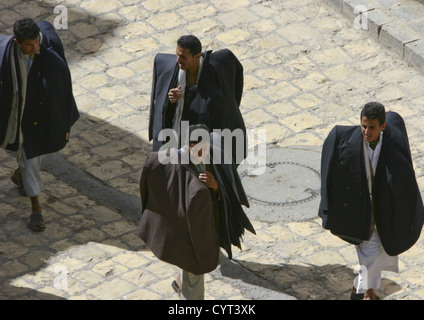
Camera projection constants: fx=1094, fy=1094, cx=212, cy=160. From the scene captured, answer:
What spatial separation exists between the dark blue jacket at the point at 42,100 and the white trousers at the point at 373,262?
2900 mm

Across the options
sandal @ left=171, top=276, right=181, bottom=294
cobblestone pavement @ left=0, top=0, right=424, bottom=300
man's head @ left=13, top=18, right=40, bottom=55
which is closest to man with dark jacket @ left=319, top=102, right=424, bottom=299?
cobblestone pavement @ left=0, top=0, right=424, bottom=300

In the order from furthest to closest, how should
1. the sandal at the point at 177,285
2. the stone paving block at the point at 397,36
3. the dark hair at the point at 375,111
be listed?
the stone paving block at the point at 397,36 < the sandal at the point at 177,285 < the dark hair at the point at 375,111

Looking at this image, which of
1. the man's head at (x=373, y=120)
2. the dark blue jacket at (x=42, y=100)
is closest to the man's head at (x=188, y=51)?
the dark blue jacket at (x=42, y=100)

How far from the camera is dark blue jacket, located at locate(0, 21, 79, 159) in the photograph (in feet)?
31.8

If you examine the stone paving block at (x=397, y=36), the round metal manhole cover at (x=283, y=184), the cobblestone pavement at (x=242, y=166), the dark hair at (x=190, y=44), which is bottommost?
the round metal manhole cover at (x=283, y=184)

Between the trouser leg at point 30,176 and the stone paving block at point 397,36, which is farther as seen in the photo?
the stone paving block at point 397,36

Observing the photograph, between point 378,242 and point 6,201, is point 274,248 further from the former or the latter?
point 6,201

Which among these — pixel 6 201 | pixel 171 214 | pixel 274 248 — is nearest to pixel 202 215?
pixel 171 214

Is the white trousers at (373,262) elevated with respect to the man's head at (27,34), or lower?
lower

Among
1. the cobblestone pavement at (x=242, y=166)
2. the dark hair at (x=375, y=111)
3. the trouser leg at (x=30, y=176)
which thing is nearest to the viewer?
the dark hair at (x=375, y=111)

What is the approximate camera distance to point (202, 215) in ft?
27.0

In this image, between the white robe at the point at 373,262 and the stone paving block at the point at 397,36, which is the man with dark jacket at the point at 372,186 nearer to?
the white robe at the point at 373,262

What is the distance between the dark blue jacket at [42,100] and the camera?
9.68 meters

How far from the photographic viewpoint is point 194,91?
30.9 feet
